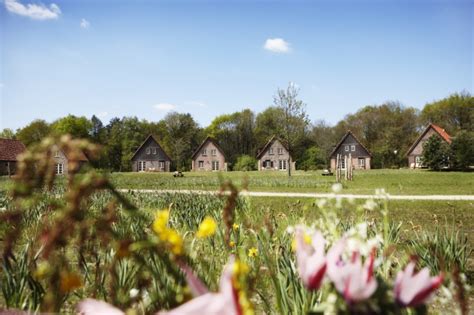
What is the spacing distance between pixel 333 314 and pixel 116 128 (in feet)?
243

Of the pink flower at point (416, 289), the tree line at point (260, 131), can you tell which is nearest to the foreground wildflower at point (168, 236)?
the pink flower at point (416, 289)

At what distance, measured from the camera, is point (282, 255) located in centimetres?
334

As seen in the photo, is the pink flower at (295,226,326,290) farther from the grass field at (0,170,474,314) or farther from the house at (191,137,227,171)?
the house at (191,137,227,171)

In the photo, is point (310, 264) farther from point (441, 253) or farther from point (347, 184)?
point (347, 184)

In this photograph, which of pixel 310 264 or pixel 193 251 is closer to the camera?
pixel 310 264

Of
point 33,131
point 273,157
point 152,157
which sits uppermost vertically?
point 33,131

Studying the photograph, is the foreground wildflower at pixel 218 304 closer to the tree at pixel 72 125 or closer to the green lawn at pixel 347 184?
the green lawn at pixel 347 184

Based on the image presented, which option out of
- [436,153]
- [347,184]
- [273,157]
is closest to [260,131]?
[273,157]

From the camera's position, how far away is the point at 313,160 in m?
54.1

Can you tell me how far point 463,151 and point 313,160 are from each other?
18299 mm

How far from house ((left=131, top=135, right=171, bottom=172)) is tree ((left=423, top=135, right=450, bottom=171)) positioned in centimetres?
3594

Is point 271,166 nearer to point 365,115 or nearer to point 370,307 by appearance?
point 365,115

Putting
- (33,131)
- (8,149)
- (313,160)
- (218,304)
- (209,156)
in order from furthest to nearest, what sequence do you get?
(33,131) < (209,156) < (313,160) < (8,149) < (218,304)

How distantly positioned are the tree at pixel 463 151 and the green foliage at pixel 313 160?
17.3 meters
